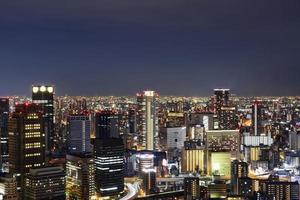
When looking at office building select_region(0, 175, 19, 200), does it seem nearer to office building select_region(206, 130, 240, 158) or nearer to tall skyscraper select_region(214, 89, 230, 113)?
office building select_region(206, 130, 240, 158)

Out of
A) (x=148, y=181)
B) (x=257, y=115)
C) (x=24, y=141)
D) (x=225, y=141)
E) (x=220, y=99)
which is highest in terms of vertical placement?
(x=220, y=99)

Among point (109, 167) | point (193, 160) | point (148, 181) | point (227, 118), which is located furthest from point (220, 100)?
point (109, 167)

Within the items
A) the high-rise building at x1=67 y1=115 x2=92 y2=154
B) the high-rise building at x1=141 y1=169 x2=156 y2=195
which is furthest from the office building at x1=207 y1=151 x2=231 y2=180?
the high-rise building at x1=67 y1=115 x2=92 y2=154

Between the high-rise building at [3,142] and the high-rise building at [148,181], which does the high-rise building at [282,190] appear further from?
the high-rise building at [3,142]

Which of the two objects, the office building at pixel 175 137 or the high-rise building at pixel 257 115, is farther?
the high-rise building at pixel 257 115

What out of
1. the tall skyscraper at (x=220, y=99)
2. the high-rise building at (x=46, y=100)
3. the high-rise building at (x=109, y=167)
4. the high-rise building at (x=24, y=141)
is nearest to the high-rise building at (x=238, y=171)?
the high-rise building at (x=109, y=167)

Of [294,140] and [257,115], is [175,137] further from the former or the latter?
[294,140]

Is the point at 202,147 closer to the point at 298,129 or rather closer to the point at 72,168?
the point at 298,129
